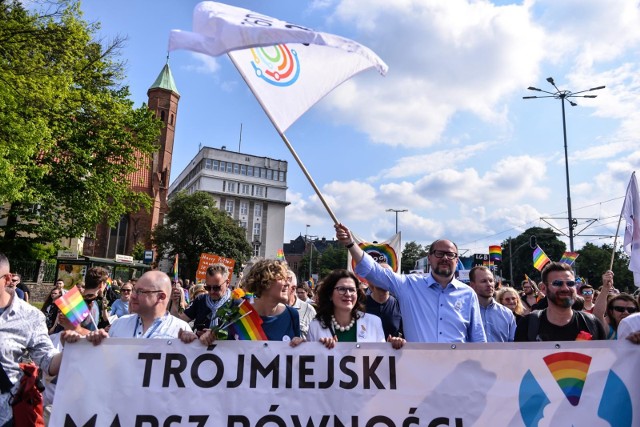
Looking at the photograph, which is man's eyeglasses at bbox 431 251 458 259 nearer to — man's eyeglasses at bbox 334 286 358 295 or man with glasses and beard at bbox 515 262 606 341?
man's eyeglasses at bbox 334 286 358 295

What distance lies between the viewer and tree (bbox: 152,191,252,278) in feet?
184

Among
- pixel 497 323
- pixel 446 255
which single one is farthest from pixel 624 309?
pixel 446 255

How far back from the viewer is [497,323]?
17.5ft

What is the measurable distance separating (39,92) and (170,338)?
1787cm

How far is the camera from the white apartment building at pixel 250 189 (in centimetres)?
9081

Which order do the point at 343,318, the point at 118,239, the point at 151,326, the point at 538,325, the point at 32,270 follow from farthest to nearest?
the point at 118,239
the point at 32,270
the point at 538,325
the point at 343,318
the point at 151,326

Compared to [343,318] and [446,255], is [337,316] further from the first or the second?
[446,255]

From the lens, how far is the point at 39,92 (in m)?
18.0

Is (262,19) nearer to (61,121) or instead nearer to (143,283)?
(143,283)

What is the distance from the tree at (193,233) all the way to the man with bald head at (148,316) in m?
52.9

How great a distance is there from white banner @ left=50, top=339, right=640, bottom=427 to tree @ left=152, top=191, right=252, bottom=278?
53171 mm

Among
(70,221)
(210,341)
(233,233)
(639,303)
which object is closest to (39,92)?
(70,221)

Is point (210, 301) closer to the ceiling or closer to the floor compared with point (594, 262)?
closer to the floor

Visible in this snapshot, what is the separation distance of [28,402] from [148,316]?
88cm
